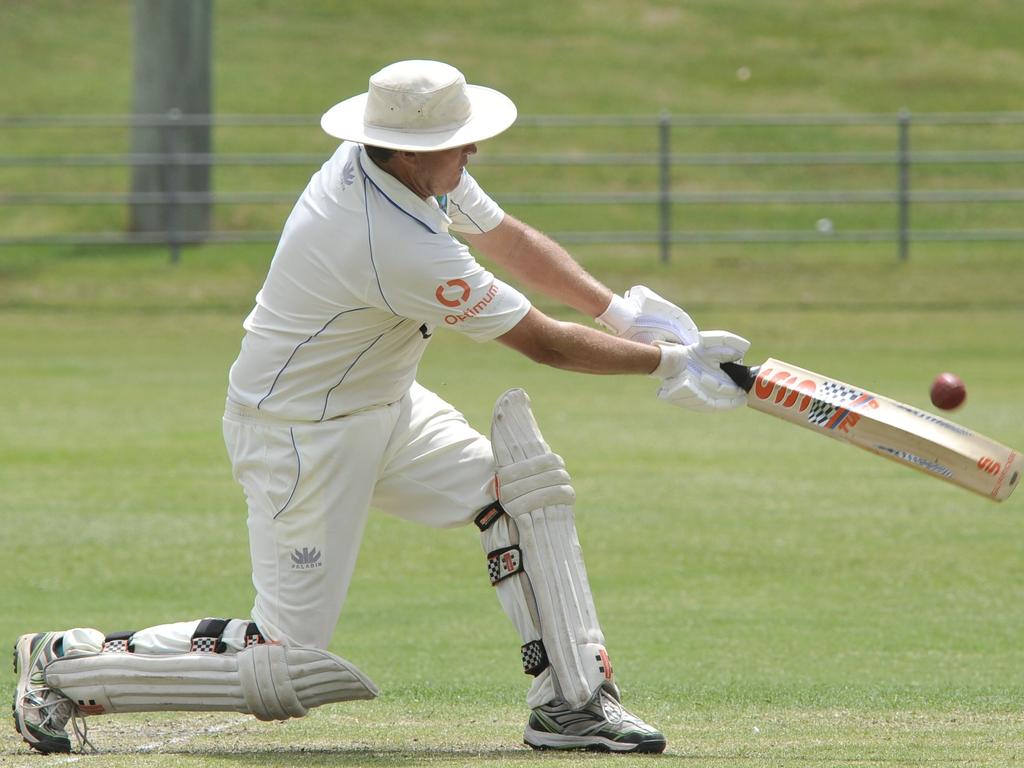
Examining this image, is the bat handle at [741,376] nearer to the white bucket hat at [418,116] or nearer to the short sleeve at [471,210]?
the short sleeve at [471,210]

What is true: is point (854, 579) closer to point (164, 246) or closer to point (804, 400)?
point (804, 400)

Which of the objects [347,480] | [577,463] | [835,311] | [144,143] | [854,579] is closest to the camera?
[347,480]

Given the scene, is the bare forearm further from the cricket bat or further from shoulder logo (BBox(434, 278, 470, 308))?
the cricket bat

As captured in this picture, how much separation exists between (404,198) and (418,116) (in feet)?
0.76

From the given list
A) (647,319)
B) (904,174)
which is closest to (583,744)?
(647,319)

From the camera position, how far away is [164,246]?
22.9 m

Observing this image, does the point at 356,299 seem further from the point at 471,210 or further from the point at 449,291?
the point at 471,210

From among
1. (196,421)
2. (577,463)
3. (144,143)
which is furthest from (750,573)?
(144,143)

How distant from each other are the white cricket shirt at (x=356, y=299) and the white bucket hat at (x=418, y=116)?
0.11m

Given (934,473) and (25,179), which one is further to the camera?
(25,179)

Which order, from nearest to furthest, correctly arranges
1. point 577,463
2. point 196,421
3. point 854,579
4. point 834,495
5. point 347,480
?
point 347,480 → point 854,579 → point 834,495 → point 577,463 → point 196,421

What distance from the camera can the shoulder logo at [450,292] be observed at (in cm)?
492

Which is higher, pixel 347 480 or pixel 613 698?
→ pixel 347 480

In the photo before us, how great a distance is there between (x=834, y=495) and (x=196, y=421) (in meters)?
4.89
